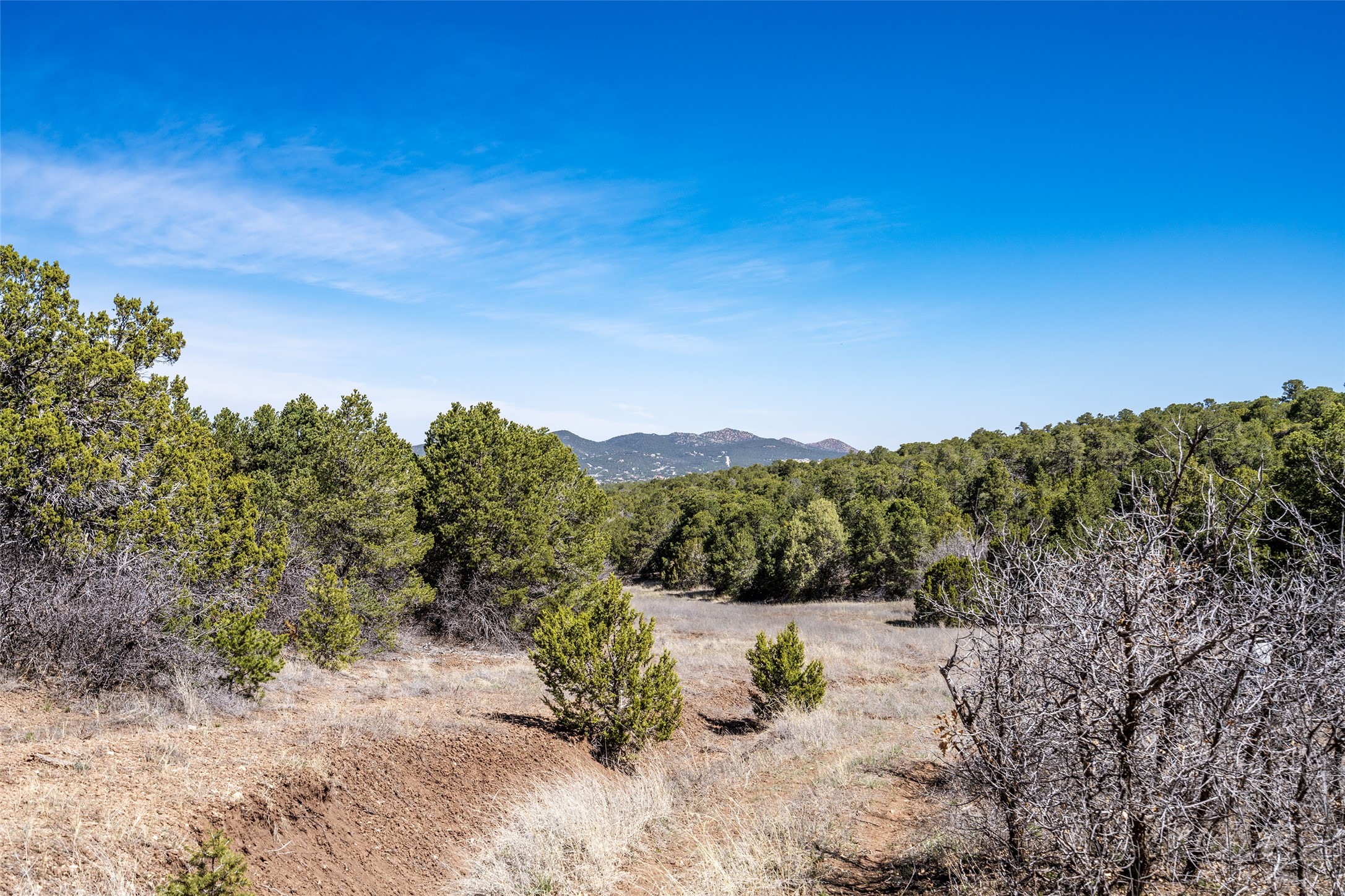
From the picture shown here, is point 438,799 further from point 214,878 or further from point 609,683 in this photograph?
point 214,878

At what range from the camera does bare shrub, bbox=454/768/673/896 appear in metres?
6.18

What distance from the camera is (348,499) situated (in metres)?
18.0

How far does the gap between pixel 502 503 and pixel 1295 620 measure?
19213mm

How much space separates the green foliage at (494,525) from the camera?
2038 cm

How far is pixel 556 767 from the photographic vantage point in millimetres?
9219

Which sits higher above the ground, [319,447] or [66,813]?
[319,447]

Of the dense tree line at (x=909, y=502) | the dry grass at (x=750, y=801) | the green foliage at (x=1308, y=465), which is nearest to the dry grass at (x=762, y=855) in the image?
the dry grass at (x=750, y=801)

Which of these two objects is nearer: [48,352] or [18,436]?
[18,436]

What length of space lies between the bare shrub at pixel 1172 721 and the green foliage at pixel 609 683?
622 centimetres

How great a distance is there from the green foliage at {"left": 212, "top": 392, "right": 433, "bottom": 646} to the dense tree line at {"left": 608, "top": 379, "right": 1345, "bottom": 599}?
1996 cm

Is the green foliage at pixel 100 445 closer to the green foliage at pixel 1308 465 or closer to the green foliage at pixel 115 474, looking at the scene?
the green foliage at pixel 115 474

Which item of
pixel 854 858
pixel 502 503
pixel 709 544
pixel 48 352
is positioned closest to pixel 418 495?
pixel 502 503

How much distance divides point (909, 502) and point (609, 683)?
116ft

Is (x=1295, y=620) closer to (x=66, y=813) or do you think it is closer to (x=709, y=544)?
(x=66, y=813)
